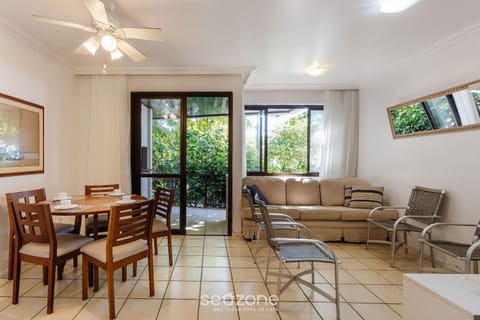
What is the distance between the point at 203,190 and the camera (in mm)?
4133

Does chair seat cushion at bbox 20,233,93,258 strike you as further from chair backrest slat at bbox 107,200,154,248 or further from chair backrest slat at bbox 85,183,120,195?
chair backrest slat at bbox 85,183,120,195

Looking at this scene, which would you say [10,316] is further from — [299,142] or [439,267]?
[299,142]

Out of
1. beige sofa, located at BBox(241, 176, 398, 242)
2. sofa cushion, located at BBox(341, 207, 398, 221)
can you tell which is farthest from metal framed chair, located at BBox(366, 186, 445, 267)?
beige sofa, located at BBox(241, 176, 398, 242)

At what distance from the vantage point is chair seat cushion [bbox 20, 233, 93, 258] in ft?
6.82

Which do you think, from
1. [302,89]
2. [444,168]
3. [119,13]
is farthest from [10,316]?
[302,89]

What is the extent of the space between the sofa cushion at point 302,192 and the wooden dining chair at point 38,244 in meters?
3.07

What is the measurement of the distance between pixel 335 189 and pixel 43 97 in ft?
14.4

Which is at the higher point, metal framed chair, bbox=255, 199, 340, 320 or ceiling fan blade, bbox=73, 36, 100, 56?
ceiling fan blade, bbox=73, 36, 100, 56

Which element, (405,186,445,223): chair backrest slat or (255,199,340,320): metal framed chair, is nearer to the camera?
(255,199,340,320): metal framed chair

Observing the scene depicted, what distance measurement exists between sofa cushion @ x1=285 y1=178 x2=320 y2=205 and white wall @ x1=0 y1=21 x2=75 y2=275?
3405mm

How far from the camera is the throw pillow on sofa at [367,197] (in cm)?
388

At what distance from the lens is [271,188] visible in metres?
4.32

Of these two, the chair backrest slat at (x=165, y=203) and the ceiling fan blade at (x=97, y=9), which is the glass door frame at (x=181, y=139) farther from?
the ceiling fan blade at (x=97, y=9)

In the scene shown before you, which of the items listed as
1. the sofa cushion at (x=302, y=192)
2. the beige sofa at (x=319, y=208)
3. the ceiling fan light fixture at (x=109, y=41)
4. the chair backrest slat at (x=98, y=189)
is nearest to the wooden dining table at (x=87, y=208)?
the chair backrest slat at (x=98, y=189)
